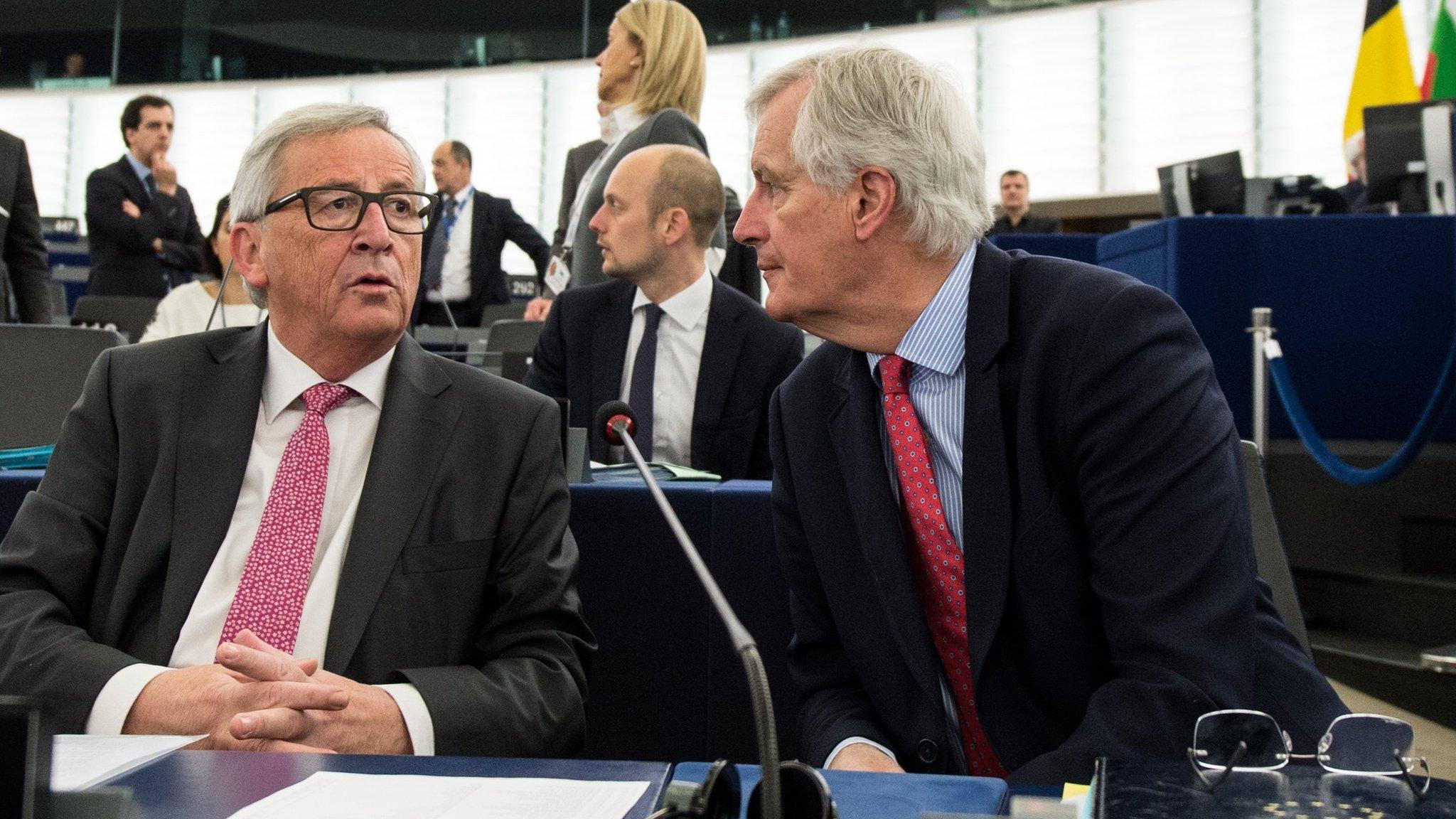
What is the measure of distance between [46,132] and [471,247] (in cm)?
872

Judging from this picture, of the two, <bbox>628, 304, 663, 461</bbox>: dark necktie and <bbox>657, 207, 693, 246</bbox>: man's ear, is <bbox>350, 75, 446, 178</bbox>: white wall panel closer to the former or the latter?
<bbox>657, 207, 693, 246</bbox>: man's ear

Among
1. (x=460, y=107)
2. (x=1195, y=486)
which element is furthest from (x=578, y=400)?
(x=460, y=107)

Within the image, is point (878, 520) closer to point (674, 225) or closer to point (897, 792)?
point (897, 792)

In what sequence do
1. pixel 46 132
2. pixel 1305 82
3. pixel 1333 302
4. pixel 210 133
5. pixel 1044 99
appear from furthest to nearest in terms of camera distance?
1. pixel 46 132
2. pixel 210 133
3. pixel 1044 99
4. pixel 1305 82
5. pixel 1333 302

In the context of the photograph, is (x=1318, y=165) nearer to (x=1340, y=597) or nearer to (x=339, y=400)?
(x=1340, y=597)

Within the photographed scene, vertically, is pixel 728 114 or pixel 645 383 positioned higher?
pixel 728 114

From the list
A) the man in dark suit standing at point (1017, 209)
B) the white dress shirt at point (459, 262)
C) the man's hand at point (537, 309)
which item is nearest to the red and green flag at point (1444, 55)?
the man in dark suit standing at point (1017, 209)

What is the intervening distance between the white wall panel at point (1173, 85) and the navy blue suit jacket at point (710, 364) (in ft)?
23.2

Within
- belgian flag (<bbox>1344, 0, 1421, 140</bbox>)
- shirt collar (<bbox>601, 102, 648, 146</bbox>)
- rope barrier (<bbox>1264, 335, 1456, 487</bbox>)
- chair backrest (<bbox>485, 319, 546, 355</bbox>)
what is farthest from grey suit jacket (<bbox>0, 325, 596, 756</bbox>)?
belgian flag (<bbox>1344, 0, 1421, 140</bbox>)

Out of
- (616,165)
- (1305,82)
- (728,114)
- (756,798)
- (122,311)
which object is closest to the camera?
(756,798)

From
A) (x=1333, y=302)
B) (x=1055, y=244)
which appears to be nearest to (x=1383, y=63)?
(x=1055, y=244)

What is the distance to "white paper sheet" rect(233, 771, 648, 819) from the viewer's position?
840mm

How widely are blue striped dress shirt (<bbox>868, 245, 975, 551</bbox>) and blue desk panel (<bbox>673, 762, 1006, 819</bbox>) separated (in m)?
0.48

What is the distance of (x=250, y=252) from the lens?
173cm
